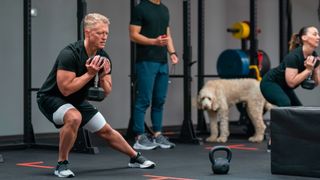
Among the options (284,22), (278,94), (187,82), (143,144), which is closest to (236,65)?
(284,22)

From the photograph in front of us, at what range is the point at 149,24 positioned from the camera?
18.5ft

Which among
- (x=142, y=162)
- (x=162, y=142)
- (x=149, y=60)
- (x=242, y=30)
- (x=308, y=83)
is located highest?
(x=242, y=30)

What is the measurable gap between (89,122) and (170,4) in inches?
169

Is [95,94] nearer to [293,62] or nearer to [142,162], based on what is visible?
[142,162]

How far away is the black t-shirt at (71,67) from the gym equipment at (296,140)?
121 centimetres

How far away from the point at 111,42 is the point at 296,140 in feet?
12.7

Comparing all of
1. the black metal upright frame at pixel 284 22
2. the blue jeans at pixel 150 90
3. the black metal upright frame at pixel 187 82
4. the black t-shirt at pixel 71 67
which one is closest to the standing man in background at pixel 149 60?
the blue jeans at pixel 150 90

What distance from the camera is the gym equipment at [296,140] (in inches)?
146

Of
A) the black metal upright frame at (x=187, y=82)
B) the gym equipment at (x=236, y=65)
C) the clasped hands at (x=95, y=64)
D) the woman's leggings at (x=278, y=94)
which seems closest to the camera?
the clasped hands at (x=95, y=64)

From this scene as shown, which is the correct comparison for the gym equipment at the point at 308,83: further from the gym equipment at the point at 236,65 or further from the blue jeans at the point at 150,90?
the gym equipment at the point at 236,65

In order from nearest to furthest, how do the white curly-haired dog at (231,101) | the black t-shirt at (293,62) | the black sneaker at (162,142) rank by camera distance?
the black t-shirt at (293,62) < the black sneaker at (162,142) < the white curly-haired dog at (231,101)

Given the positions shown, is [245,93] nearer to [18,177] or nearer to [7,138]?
[7,138]

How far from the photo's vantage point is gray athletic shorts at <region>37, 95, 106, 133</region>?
377cm

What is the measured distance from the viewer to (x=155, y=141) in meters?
5.73
